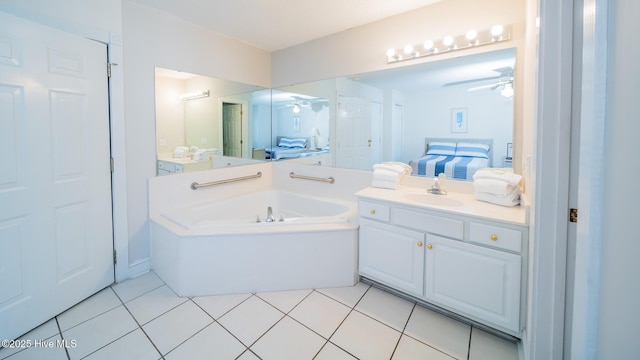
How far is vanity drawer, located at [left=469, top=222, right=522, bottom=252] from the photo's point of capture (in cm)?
153

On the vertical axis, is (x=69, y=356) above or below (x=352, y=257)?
below

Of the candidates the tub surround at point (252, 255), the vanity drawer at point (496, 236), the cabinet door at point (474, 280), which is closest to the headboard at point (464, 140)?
the vanity drawer at point (496, 236)

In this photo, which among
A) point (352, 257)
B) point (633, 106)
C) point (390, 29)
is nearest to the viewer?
point (633, 106)

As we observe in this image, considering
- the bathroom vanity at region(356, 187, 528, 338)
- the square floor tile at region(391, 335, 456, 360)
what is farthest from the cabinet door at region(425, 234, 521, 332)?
the square floor tile at region(391, 335, 456, 360)

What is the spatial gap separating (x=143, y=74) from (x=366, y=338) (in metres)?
2.74

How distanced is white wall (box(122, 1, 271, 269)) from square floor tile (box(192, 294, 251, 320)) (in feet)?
2.76

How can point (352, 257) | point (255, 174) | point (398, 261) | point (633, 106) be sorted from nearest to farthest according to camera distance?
point (633, 106) < point (398, 261) < point (352, 257) < point (255, 174)

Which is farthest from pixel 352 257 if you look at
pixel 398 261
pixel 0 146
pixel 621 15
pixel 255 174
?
pixel 0 146

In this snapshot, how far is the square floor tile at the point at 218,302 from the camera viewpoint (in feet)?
6.33

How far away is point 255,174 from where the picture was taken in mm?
3457

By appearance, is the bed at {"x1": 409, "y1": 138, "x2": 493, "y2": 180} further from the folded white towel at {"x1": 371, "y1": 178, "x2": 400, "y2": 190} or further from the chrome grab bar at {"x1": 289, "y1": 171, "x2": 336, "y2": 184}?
the chrome grab bar at {"x1": 289, "y1": 171, "x2": 336, "y2": 184}

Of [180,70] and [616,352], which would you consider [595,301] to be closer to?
[616,352]

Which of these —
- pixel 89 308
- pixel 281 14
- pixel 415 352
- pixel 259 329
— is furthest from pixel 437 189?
pixel 89 308

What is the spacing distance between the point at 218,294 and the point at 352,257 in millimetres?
1118
